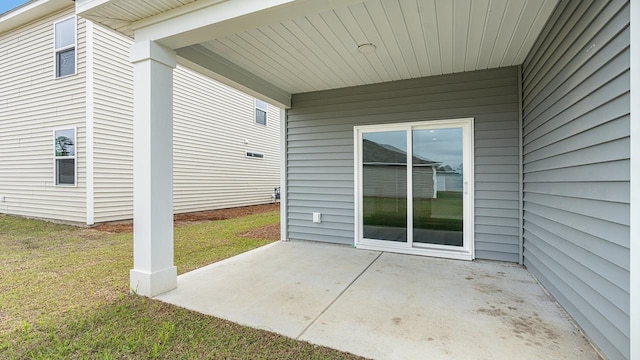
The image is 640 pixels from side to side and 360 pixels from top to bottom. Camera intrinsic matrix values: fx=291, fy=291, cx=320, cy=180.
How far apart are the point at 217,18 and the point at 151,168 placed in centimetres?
145

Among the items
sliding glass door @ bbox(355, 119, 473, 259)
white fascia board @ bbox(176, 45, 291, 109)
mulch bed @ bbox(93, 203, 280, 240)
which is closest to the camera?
white fascia board @ bbox(176, 45, 291, 109)

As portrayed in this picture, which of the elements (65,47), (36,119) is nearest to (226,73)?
(65,47)

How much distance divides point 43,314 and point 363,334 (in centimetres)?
255

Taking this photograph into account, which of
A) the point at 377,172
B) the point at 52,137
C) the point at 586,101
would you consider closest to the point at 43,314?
the point at 377,172

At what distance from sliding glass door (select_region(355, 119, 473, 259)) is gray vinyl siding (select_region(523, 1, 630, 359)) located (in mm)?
1061

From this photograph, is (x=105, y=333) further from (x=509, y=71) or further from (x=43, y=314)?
(x=509, y=71)

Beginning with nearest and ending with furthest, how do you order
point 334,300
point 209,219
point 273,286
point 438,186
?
point 334,300 → point 273,286 → point 438,186 → point 209,219

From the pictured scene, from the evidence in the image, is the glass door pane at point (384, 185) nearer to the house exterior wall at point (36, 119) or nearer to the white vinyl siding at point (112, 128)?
the white vinyl siding at point (112, 128)

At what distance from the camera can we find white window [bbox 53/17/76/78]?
246 inches

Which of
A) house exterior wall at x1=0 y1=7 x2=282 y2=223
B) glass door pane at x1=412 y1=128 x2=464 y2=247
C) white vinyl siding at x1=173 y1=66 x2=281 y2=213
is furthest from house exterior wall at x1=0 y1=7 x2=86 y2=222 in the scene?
glass door pane at x1=412 y1=128 x2=464 y2=247

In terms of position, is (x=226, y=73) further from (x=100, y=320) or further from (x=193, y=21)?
(x=100, y=320)

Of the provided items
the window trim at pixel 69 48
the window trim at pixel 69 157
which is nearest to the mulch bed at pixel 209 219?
the window trim at pixel 69 157

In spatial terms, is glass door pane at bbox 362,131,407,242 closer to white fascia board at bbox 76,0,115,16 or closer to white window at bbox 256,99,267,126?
white fascia board at bbox 76,0,115,16

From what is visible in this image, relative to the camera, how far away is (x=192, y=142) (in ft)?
27.5
